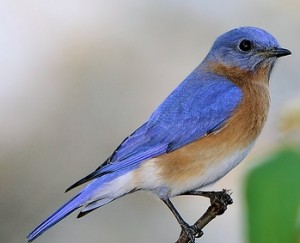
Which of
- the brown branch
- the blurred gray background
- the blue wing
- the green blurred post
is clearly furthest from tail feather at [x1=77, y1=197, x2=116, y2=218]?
the blurred gray background

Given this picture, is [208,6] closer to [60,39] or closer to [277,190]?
[60,39]

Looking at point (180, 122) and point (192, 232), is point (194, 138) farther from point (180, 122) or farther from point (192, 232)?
point (192, 232)

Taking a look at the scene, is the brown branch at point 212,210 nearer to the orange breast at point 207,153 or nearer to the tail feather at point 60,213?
the orange breast at point 207,153

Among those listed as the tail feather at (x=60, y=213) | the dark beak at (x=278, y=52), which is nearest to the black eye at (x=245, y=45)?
the dark beak at (x=278, y=52)

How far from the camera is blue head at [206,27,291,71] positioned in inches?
111

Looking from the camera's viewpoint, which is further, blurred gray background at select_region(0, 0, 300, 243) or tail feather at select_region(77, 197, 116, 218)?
blurred gray background at select_region(0, 0, 300, 243)

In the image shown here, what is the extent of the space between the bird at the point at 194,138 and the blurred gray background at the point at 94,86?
1.83 m

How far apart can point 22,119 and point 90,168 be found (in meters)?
0.71

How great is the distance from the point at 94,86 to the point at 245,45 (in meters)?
3.06

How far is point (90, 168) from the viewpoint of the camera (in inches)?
209

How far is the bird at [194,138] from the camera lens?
8.54 ft

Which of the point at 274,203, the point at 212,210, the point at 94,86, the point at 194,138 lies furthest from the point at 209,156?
the point at 94,86

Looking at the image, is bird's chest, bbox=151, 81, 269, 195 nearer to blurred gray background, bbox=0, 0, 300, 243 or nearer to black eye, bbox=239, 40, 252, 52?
black eye, bbox=239, 40, 252, 52

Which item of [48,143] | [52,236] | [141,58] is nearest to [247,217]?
[52,236]
